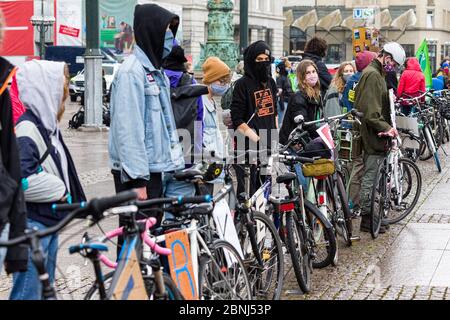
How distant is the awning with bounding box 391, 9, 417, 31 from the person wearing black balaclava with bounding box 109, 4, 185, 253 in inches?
3223

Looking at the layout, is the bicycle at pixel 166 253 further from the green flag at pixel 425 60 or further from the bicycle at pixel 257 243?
the green flag at pixel 425 60

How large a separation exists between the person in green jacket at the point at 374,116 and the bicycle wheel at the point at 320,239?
1522 mm

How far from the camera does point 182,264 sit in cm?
494

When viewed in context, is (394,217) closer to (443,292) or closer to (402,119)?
(402,119)

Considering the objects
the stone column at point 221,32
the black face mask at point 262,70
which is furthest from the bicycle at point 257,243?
the stone column at point 221,32

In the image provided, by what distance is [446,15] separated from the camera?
9675cm

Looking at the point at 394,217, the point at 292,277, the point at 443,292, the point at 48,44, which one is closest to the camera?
the point at 443,292

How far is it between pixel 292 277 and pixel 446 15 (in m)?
93.1

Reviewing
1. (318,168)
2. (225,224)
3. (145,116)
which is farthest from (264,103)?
(225,224)

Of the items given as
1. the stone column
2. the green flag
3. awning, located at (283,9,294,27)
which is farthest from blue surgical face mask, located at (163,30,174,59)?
awning, located at (283,9,294,27)

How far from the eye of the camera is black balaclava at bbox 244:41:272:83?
8258 mm

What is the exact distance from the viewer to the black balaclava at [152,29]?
615 cm

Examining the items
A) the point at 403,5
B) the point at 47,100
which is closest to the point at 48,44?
the point at 403,5

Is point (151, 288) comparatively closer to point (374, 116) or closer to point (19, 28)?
point (374, 116)
